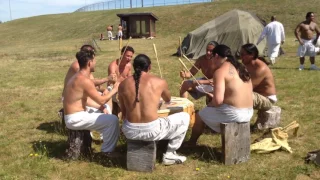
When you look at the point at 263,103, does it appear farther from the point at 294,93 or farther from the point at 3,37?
the point at 3,37

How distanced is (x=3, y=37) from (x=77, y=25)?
9.95 metres

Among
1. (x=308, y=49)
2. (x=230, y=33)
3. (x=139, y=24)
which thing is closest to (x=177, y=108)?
(x=308, y=49)

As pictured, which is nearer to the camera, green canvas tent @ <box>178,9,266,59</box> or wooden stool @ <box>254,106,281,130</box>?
wooden stool @ <box>254,106,281,130</box>

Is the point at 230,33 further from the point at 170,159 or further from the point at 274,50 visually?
the point at 170,159

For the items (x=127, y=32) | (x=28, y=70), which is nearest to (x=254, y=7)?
(x=127, y=32)

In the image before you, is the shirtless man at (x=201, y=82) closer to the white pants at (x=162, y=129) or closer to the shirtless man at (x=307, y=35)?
the white pants at (x=162, y=129)

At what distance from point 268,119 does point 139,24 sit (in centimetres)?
3077

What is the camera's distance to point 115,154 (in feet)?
16.3

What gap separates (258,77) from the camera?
587cm

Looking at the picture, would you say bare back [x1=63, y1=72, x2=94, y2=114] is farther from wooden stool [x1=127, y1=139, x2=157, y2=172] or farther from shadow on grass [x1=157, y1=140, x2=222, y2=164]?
shadow on grass [x1=157, y1=140, x2=222, y2=164]

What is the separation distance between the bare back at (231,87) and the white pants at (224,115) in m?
0.07

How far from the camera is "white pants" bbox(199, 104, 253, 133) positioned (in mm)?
4645

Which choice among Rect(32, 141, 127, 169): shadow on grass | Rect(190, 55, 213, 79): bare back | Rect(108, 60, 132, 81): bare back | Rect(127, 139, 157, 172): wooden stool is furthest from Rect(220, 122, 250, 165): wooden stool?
Rect(108, 60, 132, 81): bare back

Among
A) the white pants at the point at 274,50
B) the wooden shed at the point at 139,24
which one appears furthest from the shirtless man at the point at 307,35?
the wooden shed at the point at 139,24
